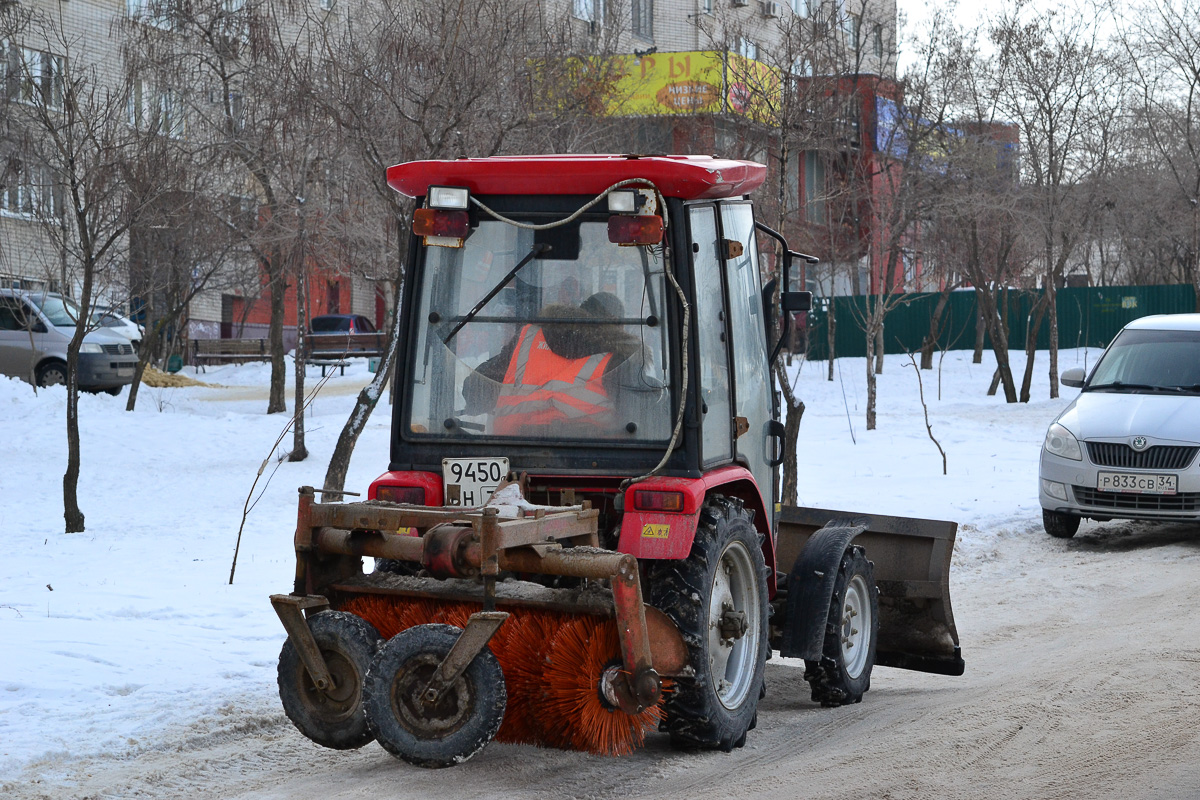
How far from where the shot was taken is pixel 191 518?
1464cm

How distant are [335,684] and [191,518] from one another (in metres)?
10.2

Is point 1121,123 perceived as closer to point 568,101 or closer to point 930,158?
point 930,158

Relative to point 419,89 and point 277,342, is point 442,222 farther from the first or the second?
point 277,342

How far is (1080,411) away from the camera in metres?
11.9

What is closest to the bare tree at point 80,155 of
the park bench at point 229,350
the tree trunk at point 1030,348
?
the tree trunk at point 1030,348

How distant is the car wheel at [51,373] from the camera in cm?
2494

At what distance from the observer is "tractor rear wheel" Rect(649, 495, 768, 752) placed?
5.12 meters

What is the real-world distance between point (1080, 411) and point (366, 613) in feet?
27.2

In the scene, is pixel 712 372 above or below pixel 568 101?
below

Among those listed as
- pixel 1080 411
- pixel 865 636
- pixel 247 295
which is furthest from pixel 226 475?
pixel 247 295

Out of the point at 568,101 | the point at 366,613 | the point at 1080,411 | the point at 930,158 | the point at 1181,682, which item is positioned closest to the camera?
the point at 366,613

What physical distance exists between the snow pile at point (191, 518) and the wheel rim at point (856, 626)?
2662mm

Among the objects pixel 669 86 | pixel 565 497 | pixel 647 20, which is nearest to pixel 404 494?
pixel 565 497

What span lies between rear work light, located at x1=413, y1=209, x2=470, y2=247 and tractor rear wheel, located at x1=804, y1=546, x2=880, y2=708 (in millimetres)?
2330
